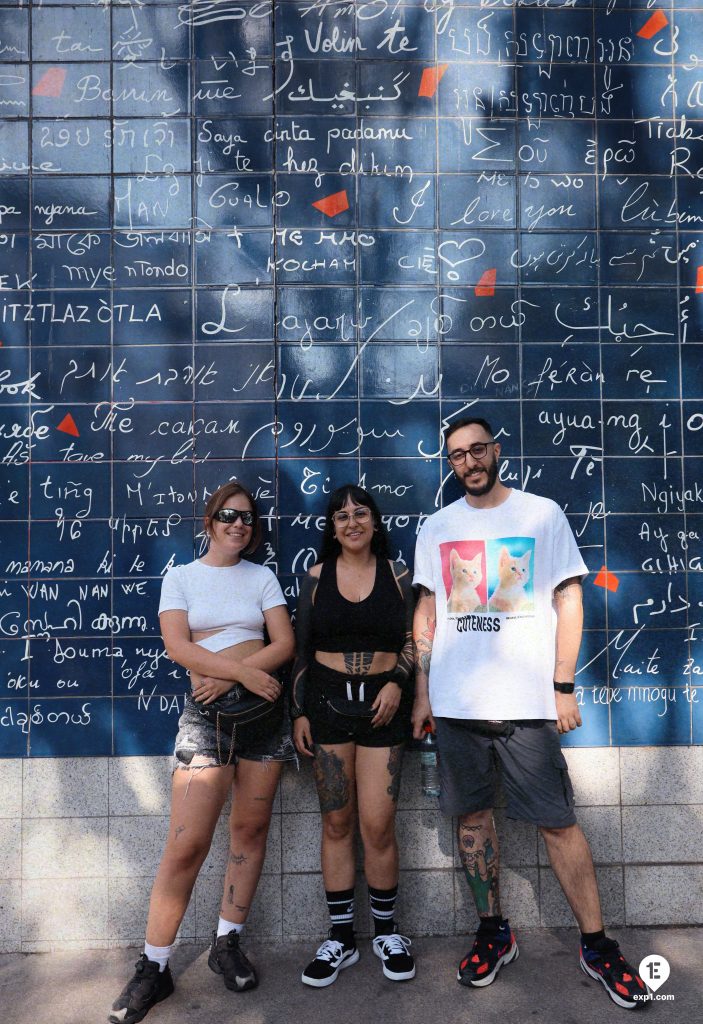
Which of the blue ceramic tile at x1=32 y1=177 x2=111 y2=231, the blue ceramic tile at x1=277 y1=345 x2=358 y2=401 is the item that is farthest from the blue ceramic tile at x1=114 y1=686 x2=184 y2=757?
the blue ceramic tile at x1=32 y1=177 x2=111 y2=231

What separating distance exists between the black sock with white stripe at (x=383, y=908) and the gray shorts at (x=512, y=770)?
48 cm

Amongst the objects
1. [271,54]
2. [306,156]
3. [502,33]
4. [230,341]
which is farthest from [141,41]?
[502,33]

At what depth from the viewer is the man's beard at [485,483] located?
10.8 feet

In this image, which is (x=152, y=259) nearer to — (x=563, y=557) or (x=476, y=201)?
(x=476, y=201)

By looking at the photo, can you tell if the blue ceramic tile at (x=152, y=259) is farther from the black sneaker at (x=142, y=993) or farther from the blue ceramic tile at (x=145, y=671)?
the black sneaker at (x=142, y=993)

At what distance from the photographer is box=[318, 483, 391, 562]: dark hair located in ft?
11.2

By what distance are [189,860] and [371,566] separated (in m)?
1.48

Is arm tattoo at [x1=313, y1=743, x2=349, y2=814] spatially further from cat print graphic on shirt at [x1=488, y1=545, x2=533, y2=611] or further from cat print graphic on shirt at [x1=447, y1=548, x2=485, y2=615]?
cat print graphic on shirt at [x1=488, y1=545, x2=533, y2=611]

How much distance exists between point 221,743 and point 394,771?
2.51ft

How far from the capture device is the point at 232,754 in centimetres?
329

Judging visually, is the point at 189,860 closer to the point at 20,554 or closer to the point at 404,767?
the point at 404,767

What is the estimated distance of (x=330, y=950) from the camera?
332 cm

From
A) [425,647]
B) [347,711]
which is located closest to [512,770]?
[425,647]

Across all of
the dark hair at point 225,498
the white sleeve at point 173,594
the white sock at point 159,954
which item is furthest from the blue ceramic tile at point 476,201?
the white sock at point 159,954
